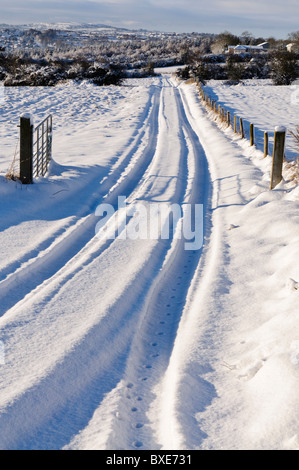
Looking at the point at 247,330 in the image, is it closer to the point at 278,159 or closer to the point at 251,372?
the point at 251,372

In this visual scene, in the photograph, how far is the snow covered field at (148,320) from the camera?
3.15m

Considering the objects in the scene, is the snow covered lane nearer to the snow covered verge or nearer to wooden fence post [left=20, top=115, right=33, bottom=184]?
the snow covered verge

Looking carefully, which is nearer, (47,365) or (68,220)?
(47,365)

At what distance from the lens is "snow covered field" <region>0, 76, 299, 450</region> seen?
3146mm


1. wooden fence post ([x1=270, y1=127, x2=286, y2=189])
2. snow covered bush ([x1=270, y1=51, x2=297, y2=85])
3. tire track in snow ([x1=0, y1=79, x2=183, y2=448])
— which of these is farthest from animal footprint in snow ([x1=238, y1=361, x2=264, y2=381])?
snow covered bush ([x1=270, y1=51, x2=297, y2=85])

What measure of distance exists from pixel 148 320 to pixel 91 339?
27.1 inches

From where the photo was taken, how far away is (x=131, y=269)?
18.2 feet

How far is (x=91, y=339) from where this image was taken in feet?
13.5

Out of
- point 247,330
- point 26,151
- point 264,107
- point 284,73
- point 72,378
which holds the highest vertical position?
point 284,73

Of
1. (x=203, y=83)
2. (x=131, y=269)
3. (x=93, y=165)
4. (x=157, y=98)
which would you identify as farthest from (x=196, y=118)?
(x=203, y=83)

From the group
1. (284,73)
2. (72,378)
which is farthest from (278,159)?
(284,73)

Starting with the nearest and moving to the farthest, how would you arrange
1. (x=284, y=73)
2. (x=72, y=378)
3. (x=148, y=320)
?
(x=72, y=378)
(x=148, y=320)
(x=284, y=73)
